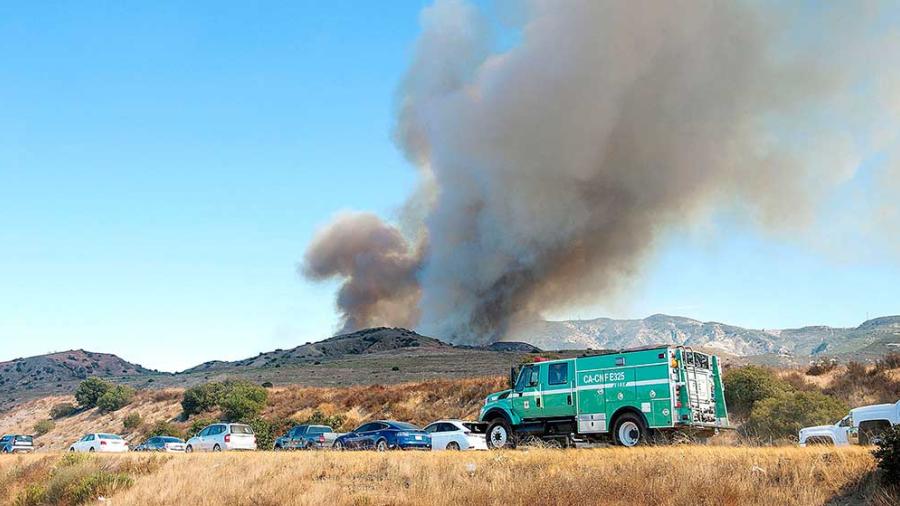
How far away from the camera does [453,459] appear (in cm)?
1752

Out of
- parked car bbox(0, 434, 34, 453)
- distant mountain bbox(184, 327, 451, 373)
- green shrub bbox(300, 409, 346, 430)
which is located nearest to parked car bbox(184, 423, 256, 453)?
green shrub bbox(300, 409, 346, 430)

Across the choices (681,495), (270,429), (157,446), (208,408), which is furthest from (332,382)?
(681,495)

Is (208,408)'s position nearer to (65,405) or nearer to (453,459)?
(65,405)

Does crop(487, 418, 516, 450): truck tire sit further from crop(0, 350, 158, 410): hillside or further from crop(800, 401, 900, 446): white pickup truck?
crop(0, 350, 158, 410): hillside

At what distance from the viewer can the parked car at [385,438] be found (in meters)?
24.4

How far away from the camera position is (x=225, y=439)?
3030 cm

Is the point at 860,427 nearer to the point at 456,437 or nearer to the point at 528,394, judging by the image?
the point at 528,394

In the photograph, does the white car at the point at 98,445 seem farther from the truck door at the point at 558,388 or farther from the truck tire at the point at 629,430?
the truck tire at the point at 629,430

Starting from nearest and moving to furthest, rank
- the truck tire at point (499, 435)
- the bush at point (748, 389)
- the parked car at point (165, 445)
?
the truck tire at point (499, 435) → the bush at point (748, 389) → the parked car at point (165, 445)

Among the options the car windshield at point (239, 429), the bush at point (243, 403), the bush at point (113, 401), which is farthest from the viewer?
the bush at point (113, 401)

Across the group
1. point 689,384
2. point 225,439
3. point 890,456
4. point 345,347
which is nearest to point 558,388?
point 689,384

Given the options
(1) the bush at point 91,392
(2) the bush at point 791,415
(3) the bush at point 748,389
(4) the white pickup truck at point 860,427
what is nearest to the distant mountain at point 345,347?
(1) the bush at point 91,392

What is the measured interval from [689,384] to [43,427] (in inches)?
2238

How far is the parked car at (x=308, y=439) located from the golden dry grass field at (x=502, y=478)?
6.75m
